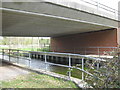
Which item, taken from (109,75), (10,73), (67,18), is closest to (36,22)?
(67,18)

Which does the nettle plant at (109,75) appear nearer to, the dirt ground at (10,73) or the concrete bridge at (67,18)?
the concrete bridge at (67,18)

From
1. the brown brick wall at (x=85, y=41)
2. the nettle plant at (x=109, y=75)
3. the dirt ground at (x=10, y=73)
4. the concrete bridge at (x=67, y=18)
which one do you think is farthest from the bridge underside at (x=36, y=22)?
the nettle plant at (x=109, y=75)

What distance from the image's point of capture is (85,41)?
12156mm

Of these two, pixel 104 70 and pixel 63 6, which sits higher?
pixel 63 6

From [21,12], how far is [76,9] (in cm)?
289

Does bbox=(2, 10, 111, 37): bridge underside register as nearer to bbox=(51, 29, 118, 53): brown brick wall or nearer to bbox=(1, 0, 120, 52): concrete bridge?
bbox=(1, 0, 120, 52): concrete bridge

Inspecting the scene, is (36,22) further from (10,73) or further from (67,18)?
(10,73)

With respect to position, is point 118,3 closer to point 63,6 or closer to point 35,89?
point 63,6

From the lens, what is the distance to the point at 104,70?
201 cm

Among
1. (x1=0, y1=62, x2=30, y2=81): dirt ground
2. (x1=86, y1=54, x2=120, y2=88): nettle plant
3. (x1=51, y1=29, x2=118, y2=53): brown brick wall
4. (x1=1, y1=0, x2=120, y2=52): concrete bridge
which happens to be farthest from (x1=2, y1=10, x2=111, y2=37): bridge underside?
(x1=86, y1=54, x2=120, y2=88): nettle plant

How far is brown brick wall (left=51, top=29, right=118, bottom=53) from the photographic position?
993cm

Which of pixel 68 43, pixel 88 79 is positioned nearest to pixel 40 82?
pixel 88 79

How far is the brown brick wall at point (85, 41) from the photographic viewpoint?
32.6 ft

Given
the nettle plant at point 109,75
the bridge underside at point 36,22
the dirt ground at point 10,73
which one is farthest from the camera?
the bridge underside at point 36,22
